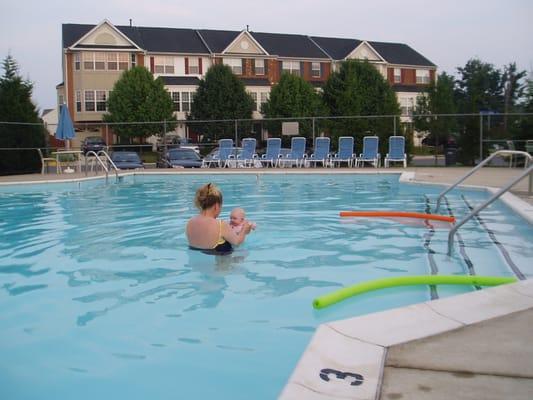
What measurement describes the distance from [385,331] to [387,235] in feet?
13.6

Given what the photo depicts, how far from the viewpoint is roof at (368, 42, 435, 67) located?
165ft

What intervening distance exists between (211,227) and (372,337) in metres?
2.99

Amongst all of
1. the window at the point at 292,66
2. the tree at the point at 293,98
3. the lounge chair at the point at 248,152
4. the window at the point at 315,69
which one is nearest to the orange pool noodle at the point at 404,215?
the lounge chair at the point at 248,152

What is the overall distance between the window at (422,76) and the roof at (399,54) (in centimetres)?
60

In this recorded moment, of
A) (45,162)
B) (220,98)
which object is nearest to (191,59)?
(220,98)

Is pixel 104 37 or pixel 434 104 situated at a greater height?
pixel 104 37

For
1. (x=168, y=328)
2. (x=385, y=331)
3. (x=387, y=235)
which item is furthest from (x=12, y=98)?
(x=385, y=331)

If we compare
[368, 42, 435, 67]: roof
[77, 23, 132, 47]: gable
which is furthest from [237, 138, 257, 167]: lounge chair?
[368, 42, 435, 67]: roof

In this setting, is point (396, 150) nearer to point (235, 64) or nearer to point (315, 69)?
point (235, 64)

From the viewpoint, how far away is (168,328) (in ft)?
12.1

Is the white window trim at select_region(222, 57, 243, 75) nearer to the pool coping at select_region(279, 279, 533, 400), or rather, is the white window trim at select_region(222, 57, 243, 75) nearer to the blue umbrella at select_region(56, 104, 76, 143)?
the blue umbrella at select_region(56, 104, 76, 143)

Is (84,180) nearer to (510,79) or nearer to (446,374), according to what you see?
(446,374)

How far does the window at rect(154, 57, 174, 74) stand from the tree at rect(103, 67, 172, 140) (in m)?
6.95

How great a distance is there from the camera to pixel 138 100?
3478cm
